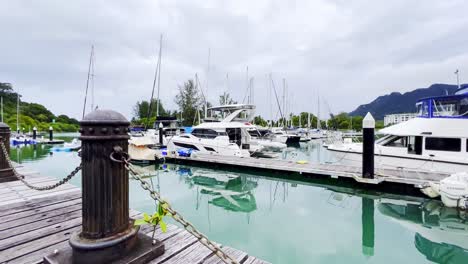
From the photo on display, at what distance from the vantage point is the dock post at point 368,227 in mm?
4332

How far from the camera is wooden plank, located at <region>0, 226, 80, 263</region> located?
1.70m

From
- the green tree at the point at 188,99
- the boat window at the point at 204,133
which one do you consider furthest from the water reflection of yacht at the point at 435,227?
the green tree at the point at 188,99

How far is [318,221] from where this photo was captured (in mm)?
5496

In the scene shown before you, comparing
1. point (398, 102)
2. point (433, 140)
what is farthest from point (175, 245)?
point (398, 102)

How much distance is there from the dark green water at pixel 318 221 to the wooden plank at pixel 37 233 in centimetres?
286

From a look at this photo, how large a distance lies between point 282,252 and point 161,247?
3067 mm

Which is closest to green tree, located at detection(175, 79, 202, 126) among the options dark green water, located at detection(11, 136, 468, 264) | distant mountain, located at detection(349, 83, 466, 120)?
dark green water, located at detection(11, 136, 468, 264)

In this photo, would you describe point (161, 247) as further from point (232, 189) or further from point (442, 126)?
point (442, 126)

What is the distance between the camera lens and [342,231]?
16.4 feet

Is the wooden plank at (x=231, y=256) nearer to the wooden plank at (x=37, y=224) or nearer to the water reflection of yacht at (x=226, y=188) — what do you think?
the wooden plank at (x=37, y=224)

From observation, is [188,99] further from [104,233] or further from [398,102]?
[398,102]

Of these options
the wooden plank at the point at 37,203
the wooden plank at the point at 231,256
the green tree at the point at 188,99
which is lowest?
the wooden plank at the point at 231,256

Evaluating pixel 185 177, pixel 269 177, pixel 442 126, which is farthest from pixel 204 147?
pixel 442 126

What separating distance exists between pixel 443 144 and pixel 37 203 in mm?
11392
